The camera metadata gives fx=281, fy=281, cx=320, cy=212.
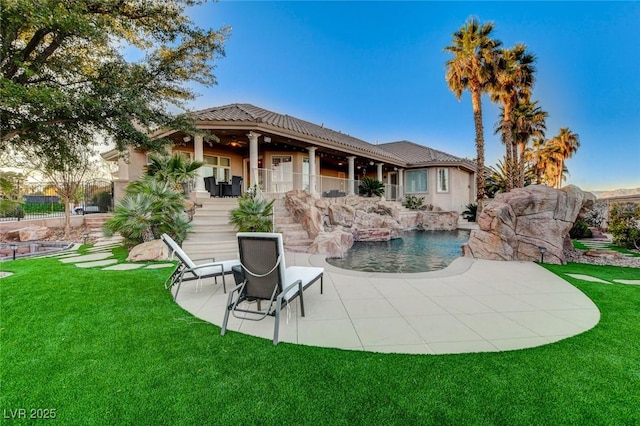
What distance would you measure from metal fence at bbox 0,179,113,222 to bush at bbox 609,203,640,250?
2184 centimetres

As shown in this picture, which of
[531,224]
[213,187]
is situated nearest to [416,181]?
[531,224]

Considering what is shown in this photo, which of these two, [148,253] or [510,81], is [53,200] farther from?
[510,81]

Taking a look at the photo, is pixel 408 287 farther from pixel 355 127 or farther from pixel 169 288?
pixel 355 127

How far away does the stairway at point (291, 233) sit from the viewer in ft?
32.9

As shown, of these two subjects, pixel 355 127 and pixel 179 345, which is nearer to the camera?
pixel 179 345

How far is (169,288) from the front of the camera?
492 cm

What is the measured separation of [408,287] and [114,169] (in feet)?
74.6

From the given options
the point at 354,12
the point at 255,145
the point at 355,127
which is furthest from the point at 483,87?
the point at 255,145

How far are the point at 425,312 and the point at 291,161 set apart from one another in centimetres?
1496

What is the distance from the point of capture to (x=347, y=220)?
1412cm

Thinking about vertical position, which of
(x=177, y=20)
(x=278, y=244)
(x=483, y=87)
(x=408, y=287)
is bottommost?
(x=408, y=287)

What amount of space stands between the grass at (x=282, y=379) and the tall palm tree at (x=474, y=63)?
57.3 feet

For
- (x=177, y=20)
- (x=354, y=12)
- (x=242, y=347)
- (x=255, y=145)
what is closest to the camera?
(x=242, y=347)

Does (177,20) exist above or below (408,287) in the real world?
above
